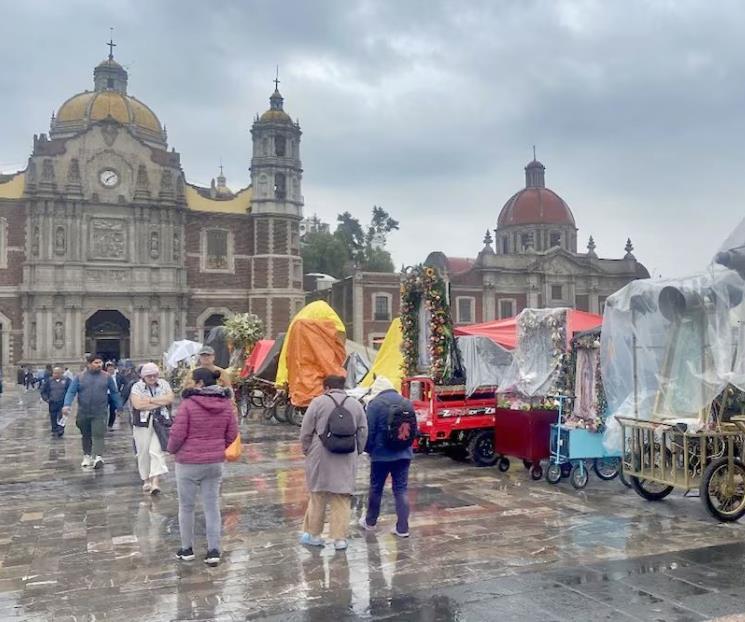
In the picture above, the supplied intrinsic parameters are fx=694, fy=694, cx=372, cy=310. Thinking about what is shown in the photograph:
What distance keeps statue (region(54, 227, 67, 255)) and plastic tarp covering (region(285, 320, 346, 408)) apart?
26.3m

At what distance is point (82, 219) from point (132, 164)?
416cm

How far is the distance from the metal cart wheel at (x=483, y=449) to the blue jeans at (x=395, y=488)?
4064 mm

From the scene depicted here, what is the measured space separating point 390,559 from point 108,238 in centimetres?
3640

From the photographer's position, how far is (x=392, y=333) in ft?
47.0

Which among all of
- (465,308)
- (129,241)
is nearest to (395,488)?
(129,241)

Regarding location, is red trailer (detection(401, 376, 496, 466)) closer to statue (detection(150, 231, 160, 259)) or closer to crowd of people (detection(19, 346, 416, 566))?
crowd of people (detection(19, 346, 416, 566))

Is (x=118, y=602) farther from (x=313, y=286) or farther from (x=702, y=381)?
(x=313, y=286)

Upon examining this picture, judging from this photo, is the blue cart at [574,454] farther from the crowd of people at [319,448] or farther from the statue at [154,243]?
the statue at [154,243]

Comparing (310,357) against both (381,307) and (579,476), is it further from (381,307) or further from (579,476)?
(381,307)

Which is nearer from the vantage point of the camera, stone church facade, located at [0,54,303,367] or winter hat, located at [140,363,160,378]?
winter hat, located at [140,363,160,378]

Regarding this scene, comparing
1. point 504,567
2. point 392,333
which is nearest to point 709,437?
point 504,567

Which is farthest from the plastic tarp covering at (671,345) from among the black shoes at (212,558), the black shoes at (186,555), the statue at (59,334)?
the statue at (59,334)

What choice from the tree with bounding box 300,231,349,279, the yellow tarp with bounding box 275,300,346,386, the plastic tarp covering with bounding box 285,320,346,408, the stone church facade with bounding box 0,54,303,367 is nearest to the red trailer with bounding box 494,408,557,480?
the plastic tarp covering with bounding box 285,320,346,408

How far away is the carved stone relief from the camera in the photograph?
38.3 meters
